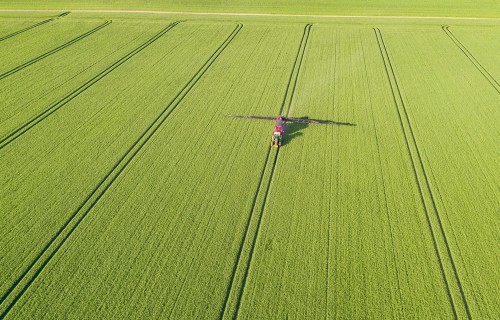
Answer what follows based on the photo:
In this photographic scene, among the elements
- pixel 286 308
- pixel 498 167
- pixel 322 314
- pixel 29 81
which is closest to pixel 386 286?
pixel 322 314

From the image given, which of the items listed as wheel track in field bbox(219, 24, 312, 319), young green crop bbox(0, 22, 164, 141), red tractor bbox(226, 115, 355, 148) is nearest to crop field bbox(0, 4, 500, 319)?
wheel track in field bbox(219, 24, 312, 319)

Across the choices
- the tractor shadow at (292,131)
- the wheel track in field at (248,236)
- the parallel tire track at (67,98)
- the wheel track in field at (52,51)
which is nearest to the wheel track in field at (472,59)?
the tractor shadow at (292,131)

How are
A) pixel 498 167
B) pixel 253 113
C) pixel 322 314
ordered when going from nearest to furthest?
pixel 322 314
pixel 498 167
pixel 253 113

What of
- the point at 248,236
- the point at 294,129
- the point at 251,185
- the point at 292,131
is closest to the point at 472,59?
Answer: the point at 294,129

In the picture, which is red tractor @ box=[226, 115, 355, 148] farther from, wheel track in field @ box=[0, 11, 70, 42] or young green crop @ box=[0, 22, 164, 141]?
wheel track in field @ box=[0, 11, 70, 42]

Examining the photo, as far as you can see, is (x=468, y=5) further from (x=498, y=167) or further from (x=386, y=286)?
(x=386, y=286)

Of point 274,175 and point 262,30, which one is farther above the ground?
point 262,30

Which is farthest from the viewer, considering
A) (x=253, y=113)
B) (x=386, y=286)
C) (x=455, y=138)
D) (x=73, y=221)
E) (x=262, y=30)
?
(x=262, y=30)
